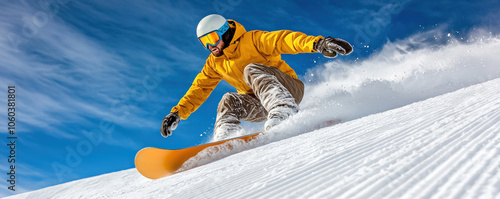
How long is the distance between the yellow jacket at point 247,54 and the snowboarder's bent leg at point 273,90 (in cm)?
23

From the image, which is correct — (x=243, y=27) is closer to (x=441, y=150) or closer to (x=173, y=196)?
(x=173, y=196)

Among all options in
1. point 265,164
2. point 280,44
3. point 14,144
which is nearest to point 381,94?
point 280,44

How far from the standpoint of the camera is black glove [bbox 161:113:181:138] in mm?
4199

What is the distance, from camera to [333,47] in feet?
9.43

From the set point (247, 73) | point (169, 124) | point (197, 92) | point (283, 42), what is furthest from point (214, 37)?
point (169, 124)

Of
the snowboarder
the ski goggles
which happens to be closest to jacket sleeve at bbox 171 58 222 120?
the snowboarder

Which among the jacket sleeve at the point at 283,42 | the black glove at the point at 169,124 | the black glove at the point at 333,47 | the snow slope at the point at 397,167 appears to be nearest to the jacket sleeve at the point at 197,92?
the black glove at the point at 169,124

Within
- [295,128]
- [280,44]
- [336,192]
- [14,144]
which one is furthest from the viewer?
[14,144]

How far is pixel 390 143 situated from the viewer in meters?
1.14

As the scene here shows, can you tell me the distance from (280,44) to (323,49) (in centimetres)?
71

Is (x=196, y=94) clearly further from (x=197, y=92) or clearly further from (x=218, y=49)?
(x=218, y=49)

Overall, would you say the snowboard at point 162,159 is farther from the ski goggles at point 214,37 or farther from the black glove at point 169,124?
the black glove at point 169,124

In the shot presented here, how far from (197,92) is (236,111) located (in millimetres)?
777

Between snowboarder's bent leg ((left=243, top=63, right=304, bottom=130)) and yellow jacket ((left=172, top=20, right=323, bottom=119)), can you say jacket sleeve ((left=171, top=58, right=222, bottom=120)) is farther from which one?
snowboarder's bent leg ((left=243, top=63, right=304, bottom=130))
